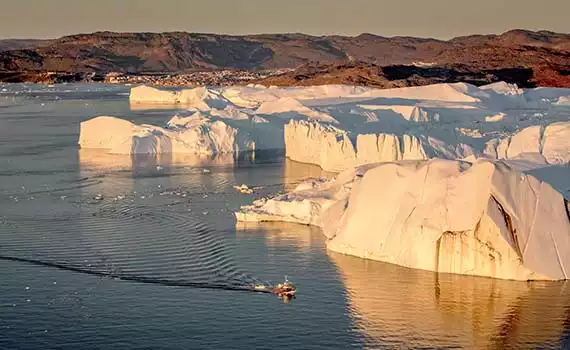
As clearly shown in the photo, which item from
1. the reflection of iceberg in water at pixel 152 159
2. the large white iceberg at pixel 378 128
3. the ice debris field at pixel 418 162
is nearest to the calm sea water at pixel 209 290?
the ice debris field at pixel 418 162

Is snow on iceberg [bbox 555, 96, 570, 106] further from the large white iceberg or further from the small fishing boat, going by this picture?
the small fishing boat

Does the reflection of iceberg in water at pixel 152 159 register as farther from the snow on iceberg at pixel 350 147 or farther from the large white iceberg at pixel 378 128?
the snow on iceberg at pixel 350 147

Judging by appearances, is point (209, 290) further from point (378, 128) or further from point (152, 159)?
point (378, 128)

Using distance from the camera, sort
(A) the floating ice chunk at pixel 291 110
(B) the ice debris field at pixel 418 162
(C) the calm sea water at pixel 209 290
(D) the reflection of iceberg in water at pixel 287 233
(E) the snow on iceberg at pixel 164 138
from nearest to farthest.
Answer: (C) the calm sea water at pixel 209 290, (B) the ice debris field at pixel 418 162, (D) the reflection of iceberg in water at pixel 287 233, (E) the snow on iceberg at pixel 164 138, (A) the floating ice chunk at pixel 291 110

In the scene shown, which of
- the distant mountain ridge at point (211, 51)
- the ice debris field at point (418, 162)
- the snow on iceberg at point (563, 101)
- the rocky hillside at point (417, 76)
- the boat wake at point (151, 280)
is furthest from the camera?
the distant mountain ridge at point (211, 51)

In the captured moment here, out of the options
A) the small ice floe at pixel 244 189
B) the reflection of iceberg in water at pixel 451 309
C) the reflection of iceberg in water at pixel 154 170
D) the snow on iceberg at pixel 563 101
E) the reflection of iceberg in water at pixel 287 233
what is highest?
the snow on iceberg at pixel 563 101

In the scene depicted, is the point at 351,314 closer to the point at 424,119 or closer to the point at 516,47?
the point at 424,119
